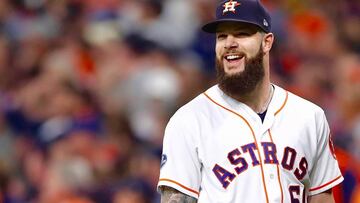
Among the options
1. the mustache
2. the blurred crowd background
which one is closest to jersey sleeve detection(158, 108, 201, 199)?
the mustache

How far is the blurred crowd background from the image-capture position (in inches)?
325

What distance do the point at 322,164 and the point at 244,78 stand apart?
59 cm

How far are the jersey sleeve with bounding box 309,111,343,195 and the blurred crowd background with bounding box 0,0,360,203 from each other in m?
1.69

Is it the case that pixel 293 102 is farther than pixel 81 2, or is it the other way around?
pixel 81 2

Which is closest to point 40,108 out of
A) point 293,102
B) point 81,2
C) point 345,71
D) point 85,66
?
point 85,66

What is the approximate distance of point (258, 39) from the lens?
518cm

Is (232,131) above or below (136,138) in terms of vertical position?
above

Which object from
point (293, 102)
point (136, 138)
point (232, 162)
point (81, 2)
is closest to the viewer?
point (232, 162)

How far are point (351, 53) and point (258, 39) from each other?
524cm

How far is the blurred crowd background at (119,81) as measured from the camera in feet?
27.1

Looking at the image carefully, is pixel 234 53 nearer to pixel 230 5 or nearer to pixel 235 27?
pixel 235 27

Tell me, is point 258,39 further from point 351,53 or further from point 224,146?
point 351,53

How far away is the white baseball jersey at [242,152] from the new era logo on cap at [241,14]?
0.38m

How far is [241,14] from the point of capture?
509cm
